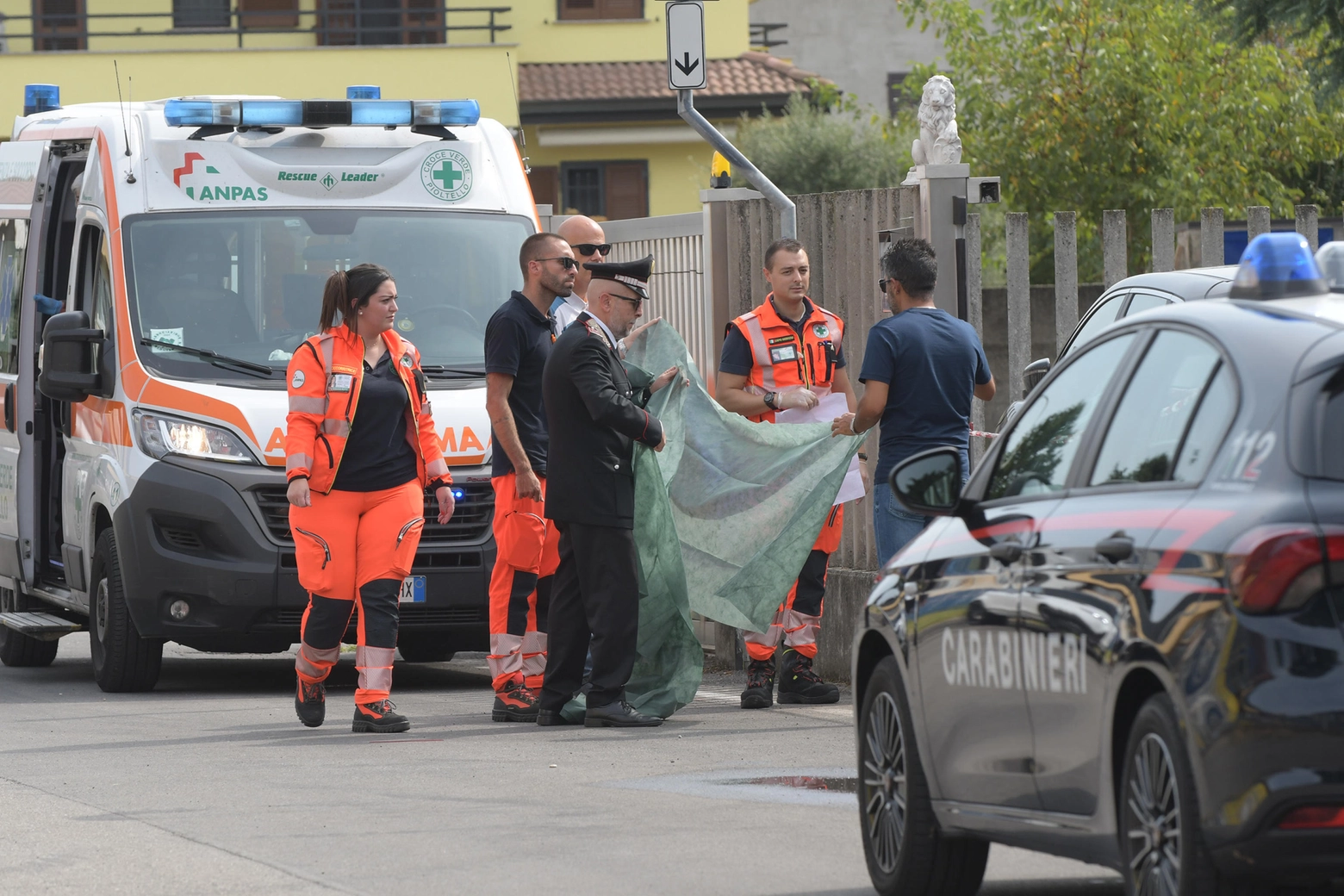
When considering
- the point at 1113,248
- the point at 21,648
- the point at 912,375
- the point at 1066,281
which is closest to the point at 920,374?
the point at 912,375

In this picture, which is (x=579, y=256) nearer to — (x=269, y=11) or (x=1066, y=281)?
(x=1066, y=281)

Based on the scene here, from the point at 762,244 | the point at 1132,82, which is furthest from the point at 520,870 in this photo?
the point at 1132,82

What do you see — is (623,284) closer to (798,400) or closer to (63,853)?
(798,400)

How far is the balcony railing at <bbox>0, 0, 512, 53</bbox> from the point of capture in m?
38.3

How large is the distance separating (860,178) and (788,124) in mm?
1533

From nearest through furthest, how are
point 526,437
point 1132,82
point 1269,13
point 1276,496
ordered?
point 1276,496 → point 526,437 → point 1269,13 → point 1132,82

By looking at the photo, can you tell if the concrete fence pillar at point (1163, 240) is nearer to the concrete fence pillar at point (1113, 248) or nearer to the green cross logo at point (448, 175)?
the concrete fence pillar at point (1113, 248)

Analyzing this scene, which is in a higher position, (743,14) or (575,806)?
(743,14)

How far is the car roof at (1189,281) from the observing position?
30.3 ft

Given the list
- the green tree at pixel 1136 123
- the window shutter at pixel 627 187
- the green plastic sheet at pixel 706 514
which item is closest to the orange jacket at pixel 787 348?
the green plastic sheet at pixel 706 514

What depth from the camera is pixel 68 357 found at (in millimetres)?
11633

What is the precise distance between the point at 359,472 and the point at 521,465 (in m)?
0.72

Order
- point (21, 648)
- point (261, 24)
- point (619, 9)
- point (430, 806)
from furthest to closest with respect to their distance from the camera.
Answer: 1. point (619, 9)
2. point (261, 24)
3. point (21, 648)
4. point (430, 806)

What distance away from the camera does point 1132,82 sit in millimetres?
24438
